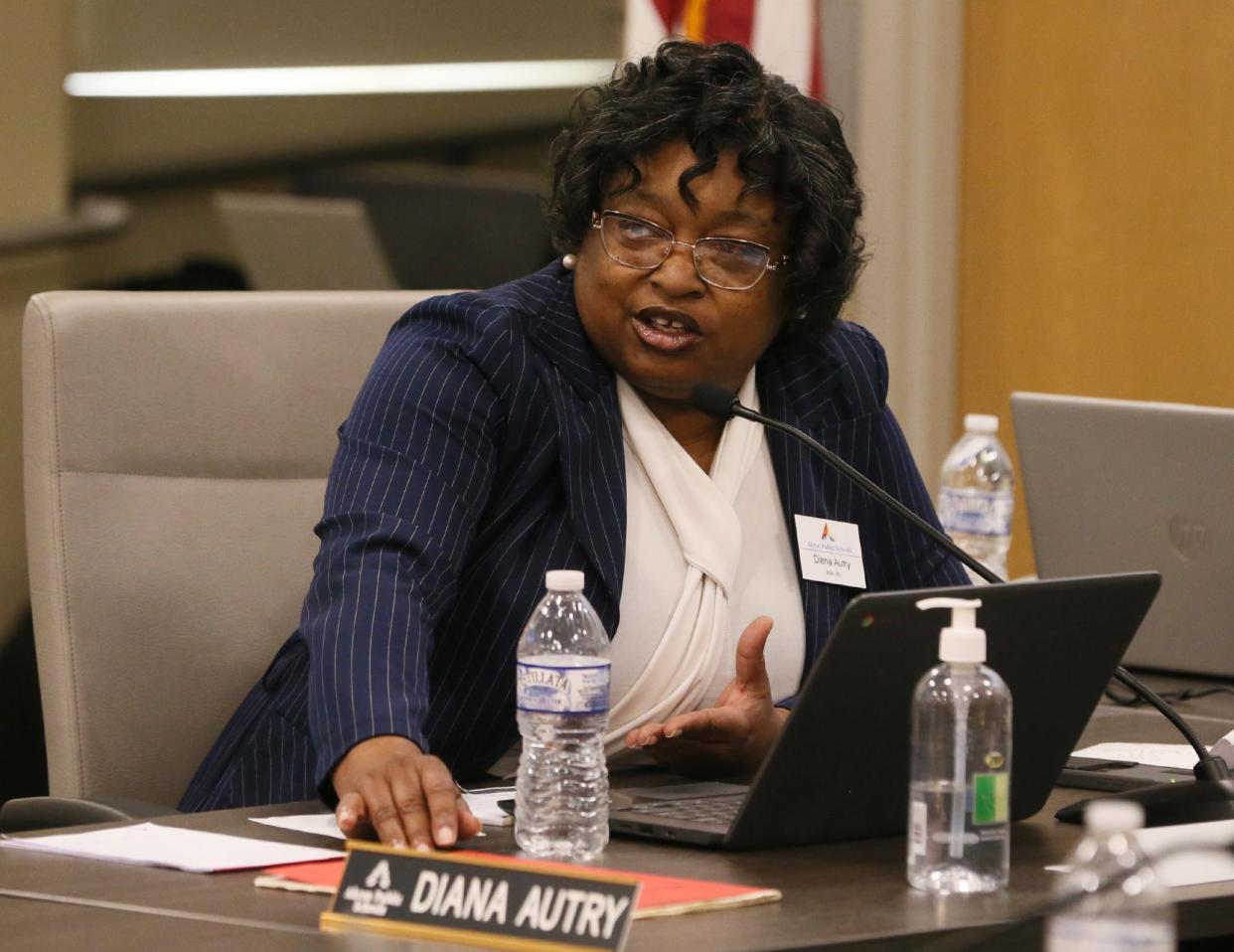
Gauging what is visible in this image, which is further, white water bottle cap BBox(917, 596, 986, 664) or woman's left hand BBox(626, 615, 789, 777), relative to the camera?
woman's left hand BBox(626, 615, 789, 777)

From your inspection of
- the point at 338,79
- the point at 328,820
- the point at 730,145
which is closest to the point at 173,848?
the point at 328,820

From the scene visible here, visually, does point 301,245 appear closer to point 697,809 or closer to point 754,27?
point 754,27

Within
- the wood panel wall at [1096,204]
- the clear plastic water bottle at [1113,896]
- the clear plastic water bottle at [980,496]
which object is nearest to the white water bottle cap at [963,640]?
the clear plastic water bottle at [1113,896]

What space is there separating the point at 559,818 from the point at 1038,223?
2.51 meters

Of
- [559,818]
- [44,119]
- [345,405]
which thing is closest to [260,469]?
[345,405]

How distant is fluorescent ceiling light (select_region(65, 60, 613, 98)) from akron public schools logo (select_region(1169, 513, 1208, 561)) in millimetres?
2616

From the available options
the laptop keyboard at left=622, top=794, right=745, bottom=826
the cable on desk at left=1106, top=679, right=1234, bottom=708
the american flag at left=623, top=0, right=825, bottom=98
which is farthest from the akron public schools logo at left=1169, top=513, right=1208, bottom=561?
the american flag at left=623, top=0, right=825, bottom=98

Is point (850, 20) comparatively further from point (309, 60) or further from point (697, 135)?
point (697, 135)

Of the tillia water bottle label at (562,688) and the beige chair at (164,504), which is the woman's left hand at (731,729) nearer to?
the tillia water bottle label at (562,688)

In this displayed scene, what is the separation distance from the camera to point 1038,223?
3650mm

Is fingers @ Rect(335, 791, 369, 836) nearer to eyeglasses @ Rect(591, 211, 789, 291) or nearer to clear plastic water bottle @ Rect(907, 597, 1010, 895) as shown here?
clear plastic water bottle @ Rect(907, 597, 1010, 895)

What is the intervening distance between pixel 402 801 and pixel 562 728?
0.42ft

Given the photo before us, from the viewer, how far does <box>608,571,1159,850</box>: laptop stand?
1311mm

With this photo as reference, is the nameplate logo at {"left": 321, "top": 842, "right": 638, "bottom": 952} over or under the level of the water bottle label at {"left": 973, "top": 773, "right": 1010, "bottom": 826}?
under
